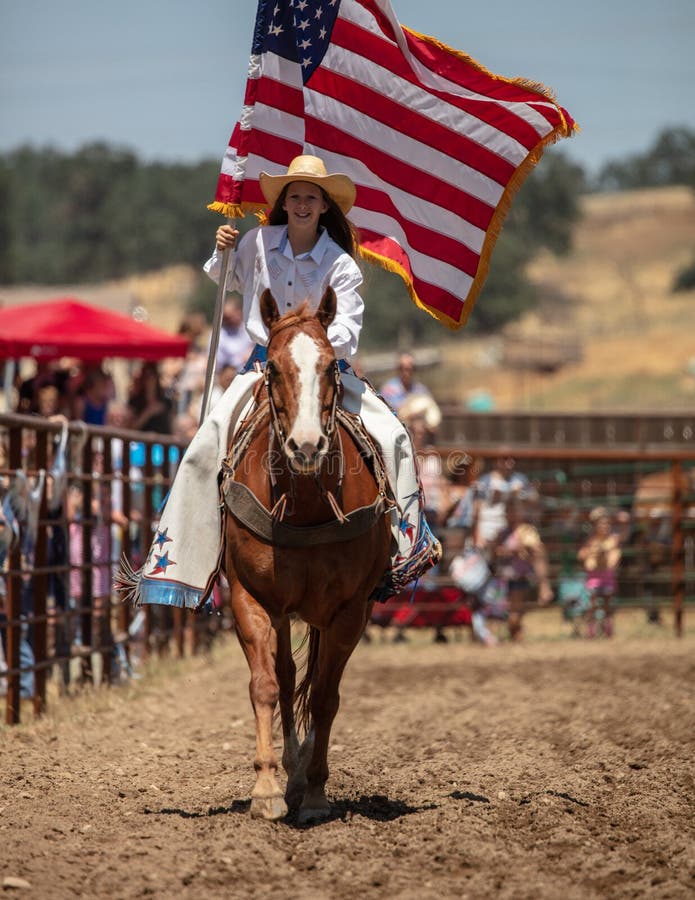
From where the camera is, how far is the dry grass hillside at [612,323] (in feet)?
171

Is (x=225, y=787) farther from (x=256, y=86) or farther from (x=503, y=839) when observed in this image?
(x=256, y=86)

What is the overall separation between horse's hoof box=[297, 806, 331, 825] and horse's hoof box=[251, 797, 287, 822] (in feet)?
0.78

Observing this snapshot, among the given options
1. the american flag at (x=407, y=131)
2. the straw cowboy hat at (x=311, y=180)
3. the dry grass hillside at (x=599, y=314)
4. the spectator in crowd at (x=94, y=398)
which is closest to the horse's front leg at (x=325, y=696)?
the straw cowboy hat at (x=311, y=180)

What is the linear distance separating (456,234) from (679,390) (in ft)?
146

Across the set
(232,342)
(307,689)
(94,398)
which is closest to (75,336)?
(94,398)


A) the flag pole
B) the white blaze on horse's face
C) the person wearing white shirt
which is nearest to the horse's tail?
the person wearing white shirt

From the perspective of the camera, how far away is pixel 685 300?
89250mm

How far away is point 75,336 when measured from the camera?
1279cm

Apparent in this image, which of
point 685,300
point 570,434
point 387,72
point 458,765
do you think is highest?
point 685,300

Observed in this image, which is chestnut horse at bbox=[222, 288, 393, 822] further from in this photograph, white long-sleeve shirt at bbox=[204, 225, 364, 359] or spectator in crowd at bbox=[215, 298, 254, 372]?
spectator in crowd at bbox=[215, 298, 254, 372]

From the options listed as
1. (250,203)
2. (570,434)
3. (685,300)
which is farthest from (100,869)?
(685,300)

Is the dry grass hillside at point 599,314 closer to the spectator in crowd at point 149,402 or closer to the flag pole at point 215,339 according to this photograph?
the spectator in crowd at point 149,402

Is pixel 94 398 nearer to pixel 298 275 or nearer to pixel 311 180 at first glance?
pixel 298 275

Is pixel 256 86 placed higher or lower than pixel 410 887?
higher
